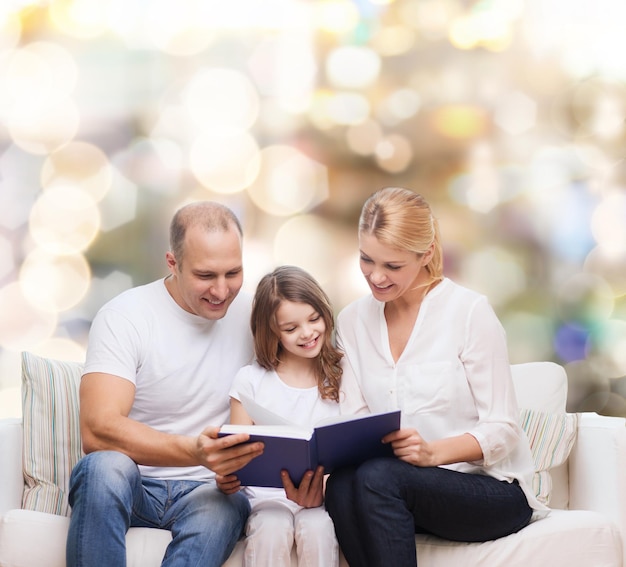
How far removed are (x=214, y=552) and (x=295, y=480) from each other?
21cm

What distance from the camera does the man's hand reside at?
1557mm

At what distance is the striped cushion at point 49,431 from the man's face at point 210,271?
0.43 m

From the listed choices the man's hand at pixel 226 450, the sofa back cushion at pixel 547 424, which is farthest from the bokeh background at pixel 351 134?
the man's hand at pixel 226 450

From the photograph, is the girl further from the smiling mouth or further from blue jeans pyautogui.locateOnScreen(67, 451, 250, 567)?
blue jeans pyautogui.locateOnScreen(67, 451, 250, 567)

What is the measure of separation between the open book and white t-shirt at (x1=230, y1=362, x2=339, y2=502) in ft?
0.73

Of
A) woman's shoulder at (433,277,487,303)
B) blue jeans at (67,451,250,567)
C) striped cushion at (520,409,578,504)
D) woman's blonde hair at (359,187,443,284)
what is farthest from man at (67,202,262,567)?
striped cushion at (520,409,578,504)

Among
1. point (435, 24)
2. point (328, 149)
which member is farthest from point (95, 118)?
point (435, 24)

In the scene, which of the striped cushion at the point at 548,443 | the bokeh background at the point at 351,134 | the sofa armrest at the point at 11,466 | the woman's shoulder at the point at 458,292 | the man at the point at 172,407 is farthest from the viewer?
the bokeh background at the point at 351,134

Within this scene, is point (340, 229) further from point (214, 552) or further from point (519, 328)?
point (214, 552)

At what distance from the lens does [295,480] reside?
1745 mm

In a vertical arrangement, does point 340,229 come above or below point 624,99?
below

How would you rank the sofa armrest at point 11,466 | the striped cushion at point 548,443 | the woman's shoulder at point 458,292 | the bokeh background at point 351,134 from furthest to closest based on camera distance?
the bokeh background at point 351,134
the striped cushion at point 548,443
the sofa armrest at point 11,466
the woman's shoulder at point 458,292

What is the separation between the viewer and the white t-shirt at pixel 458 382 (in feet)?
5.85

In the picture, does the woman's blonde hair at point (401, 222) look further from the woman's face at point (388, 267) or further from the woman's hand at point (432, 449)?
the woman's hand at point (432, 449)
